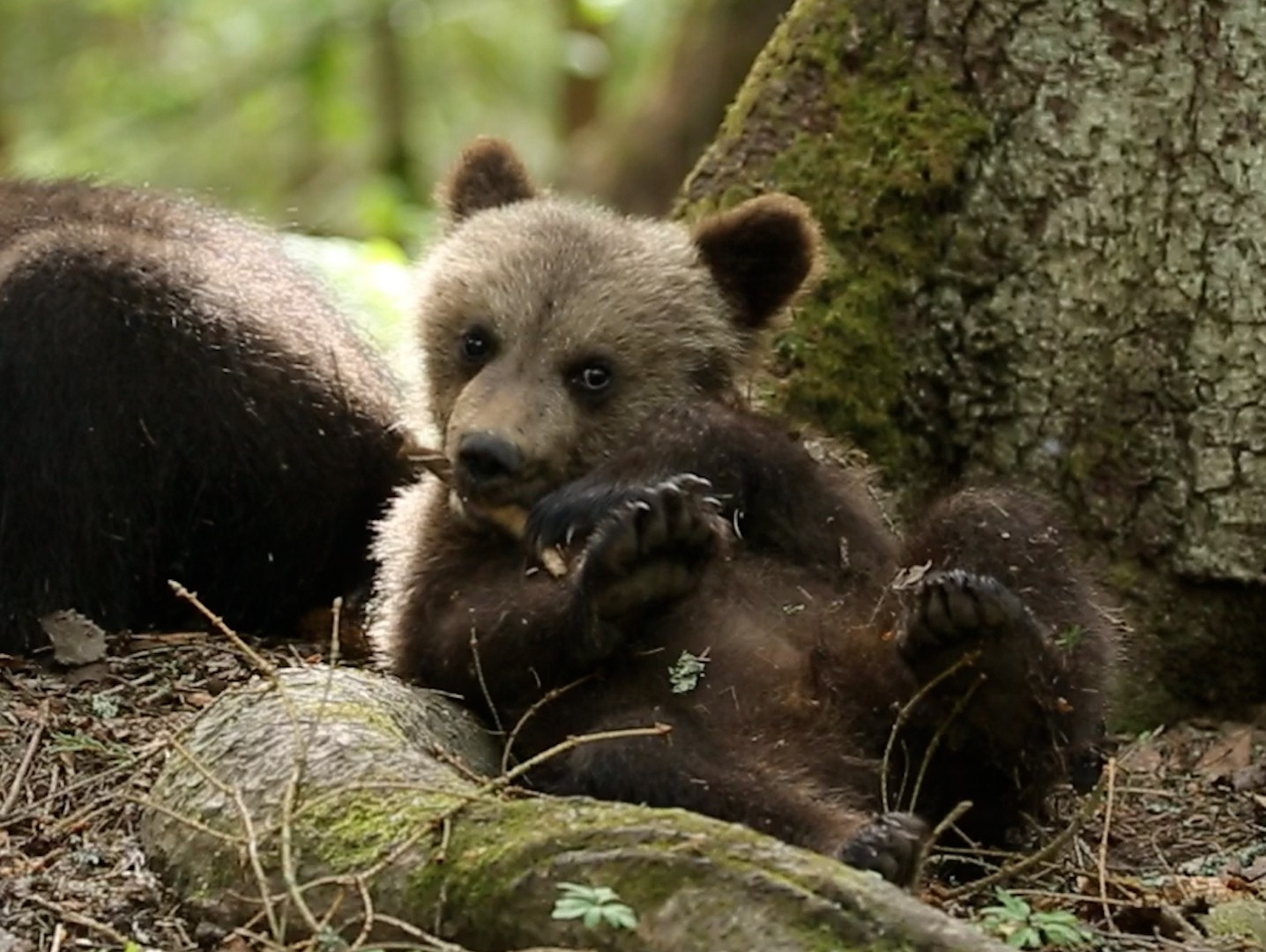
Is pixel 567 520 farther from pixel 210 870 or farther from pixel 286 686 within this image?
pixel 210 870

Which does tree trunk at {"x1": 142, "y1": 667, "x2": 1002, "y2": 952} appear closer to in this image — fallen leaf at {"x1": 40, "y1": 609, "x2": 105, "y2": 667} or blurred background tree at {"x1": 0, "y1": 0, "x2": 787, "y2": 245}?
fallen leaf at {"x1": 40, "y1": 609, "x2": 105, "y2": 667}

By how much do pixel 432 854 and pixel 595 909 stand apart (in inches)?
18.3

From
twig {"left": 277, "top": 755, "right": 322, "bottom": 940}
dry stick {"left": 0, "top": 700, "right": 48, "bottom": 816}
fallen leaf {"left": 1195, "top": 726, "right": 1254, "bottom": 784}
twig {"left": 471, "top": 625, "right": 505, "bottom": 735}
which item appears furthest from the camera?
fallen leaf {"left": 1195, "top": 726, "right": 1254, "bottom": 784}

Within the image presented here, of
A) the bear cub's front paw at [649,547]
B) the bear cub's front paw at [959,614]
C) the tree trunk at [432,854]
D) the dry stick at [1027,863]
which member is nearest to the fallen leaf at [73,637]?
the tree trunk at [432,854]

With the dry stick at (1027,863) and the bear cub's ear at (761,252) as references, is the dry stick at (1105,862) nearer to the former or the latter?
the dry stick at (1027,863)

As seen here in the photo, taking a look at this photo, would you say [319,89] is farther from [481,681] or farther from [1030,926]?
[1030,926]

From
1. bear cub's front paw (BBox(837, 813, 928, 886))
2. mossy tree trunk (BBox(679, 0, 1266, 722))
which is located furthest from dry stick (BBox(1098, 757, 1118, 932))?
mossy tree trunk (BBox(679, 0, 1266, 722))

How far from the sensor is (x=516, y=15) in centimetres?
1814

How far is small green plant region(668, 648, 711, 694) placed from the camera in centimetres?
475

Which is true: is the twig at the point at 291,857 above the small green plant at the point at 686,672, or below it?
below

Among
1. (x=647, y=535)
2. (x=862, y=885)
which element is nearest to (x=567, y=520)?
(x=647, y=535)

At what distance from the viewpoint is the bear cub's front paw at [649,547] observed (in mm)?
4531

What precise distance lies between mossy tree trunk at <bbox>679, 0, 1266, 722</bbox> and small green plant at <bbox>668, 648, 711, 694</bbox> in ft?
5.86

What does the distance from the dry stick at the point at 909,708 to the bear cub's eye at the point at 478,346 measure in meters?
1.64
